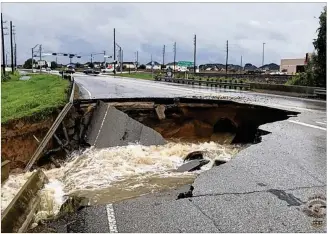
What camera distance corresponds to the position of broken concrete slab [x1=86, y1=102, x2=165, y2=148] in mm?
13609

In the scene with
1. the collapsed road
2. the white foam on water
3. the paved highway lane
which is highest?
the paved highway lane

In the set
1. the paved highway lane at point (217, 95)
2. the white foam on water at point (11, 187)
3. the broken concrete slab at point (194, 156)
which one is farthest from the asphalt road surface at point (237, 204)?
the paved highway lane at point (217, 95)

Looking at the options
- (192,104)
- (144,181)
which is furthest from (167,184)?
(192,104)

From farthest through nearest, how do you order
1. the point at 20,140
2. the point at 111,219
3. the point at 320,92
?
the point at 320,92
the point at 20,140
the point at 111,219

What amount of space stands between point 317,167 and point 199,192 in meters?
2.56

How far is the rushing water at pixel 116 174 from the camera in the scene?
7.48 metres

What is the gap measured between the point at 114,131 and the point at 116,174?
178 inches

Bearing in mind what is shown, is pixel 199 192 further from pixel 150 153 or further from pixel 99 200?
pixel 150 153

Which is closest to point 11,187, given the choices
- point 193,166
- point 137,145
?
point 193,166

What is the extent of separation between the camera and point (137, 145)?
13.7 m

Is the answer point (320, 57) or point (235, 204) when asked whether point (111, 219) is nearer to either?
point (235, 204)

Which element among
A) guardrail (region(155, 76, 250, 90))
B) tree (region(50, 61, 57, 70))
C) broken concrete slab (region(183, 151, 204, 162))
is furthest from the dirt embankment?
tree (region(50, 61, 57, 70))

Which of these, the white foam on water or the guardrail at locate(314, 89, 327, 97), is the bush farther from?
the white foam on water

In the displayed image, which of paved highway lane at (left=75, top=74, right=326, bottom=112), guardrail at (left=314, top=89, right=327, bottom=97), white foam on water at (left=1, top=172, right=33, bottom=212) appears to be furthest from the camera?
guardrail at (left=314, top=89, right=327, bottom=97)
